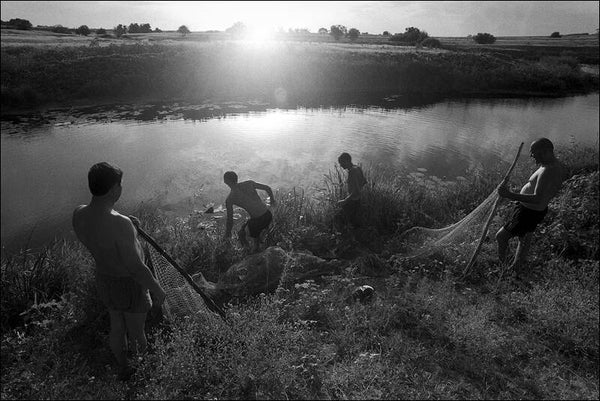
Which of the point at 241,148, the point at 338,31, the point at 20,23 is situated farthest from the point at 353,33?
the point at 241,148

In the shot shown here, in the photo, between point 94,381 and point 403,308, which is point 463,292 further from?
point 94,381

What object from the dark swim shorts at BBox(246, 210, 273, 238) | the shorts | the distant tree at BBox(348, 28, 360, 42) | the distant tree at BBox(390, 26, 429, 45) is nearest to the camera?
the dark swim shorts at BBox(246, 210, 273, 238)

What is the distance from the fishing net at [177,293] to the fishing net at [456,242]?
10.2 feet

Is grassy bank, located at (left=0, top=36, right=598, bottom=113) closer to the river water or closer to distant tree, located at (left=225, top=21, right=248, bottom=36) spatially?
the river water

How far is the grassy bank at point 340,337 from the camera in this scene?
10.3 ft

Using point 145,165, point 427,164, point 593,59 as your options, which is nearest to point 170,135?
point 145,165

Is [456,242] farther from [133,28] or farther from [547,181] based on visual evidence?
[133,28]

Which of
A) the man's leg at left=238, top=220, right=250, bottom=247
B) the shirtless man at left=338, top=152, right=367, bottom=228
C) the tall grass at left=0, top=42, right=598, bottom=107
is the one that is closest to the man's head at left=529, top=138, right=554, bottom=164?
the shirtless man at left=338, top=152, right=367, bottom=228

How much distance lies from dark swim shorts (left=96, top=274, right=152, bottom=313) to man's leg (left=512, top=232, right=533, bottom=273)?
15.5ft

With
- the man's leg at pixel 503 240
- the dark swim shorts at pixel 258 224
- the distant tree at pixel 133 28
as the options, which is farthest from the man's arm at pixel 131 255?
the distant tree at pixel 133 28

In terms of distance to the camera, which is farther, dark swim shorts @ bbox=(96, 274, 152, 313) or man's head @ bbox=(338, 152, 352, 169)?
man's head @ bbox=(338, 152, 352, 169)

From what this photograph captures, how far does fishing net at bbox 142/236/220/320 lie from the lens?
3.92 metres

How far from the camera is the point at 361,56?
32.2 metres

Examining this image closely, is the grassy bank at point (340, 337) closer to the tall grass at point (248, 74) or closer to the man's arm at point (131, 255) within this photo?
the man's arm at point (131, 255)
